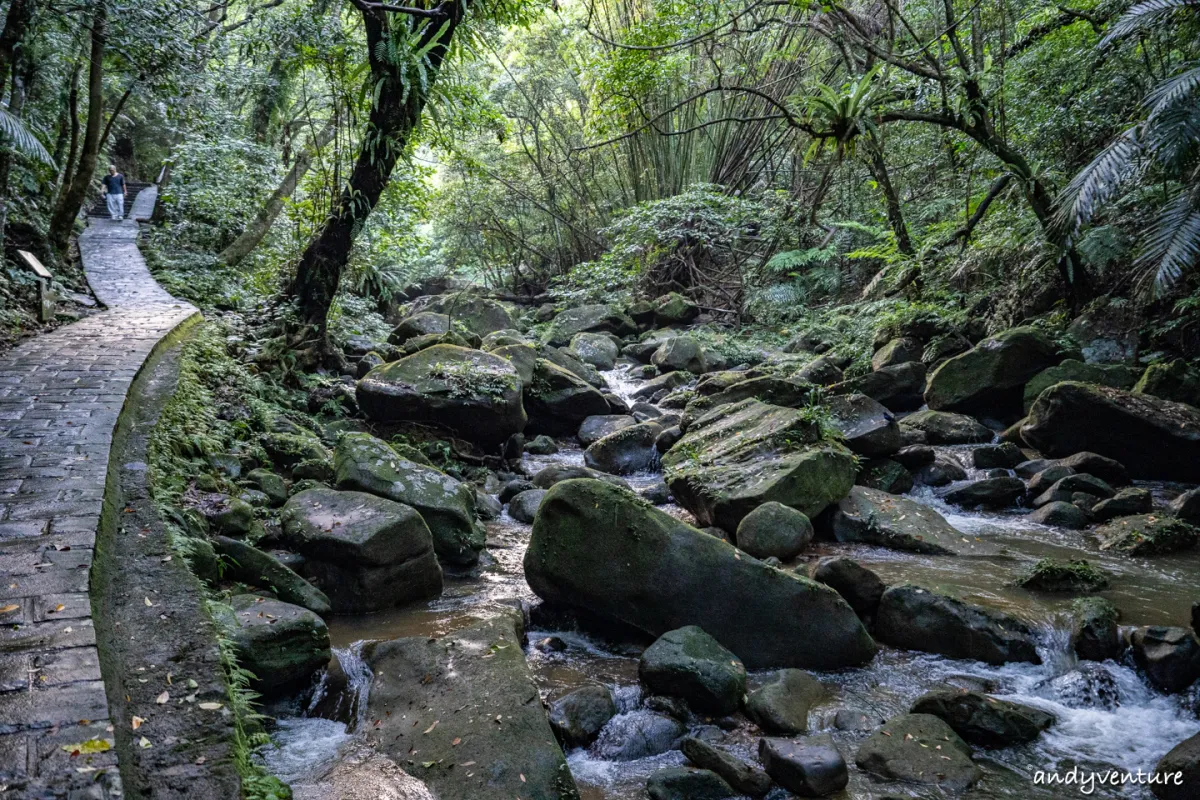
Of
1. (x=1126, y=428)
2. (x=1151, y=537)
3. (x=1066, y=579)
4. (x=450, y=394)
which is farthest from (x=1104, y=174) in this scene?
(x=450, y=394)

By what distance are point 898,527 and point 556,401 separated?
4720 millimetres

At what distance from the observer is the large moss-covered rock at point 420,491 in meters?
5.37

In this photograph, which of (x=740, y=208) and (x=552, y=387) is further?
(x=740, y=208)

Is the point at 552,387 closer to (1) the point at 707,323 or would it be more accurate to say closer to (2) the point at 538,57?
(1) the point at 707,323

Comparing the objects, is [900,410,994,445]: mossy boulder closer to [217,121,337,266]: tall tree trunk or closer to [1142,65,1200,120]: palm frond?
[1142,65,1200,120]: palm frond

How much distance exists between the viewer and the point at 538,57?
1830 centimetres

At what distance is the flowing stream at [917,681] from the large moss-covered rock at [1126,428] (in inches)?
67.1

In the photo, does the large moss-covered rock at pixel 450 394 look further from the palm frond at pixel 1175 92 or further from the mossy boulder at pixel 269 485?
the palm frond at pixel 1175 92

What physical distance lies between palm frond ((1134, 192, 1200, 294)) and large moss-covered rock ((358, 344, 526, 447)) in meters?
6.34

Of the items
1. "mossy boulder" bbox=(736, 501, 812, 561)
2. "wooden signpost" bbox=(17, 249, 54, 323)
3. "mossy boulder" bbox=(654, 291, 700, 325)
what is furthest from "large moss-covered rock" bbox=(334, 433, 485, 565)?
"mossy boulder" bbox=(654, 291, 700, 325)

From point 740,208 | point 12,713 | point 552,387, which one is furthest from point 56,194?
point 12,713

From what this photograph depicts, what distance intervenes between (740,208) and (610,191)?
23.3ft

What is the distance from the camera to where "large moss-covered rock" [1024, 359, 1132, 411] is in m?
8.30

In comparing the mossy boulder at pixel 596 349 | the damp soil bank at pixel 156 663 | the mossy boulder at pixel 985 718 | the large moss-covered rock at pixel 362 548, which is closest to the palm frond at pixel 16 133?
the large moss-covered rock at pixel 362 548
